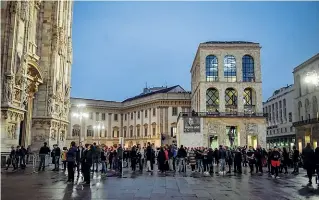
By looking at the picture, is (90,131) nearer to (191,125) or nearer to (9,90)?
(191,125)

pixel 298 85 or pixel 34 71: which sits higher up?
pixel 298 85

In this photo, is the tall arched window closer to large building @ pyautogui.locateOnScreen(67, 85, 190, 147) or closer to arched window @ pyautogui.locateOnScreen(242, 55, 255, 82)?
arched window @ pyautogui.locateOnScreen(242, 55, 255, 82)

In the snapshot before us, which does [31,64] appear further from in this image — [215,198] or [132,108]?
[132,108]

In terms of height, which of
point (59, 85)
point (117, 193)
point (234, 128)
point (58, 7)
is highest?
point (58, 7)

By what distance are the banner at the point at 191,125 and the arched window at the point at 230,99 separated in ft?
26.0

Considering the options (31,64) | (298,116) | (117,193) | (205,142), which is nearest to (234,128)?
(205,142)

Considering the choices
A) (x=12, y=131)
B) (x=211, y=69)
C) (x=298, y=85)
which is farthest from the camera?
(x=298, y=85)

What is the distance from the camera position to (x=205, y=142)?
152 feet

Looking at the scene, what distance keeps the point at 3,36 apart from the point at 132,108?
61465 mm

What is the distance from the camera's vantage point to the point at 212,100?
2039 inches

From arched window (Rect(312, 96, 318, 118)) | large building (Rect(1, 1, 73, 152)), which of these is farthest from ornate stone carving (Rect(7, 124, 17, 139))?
arched window (Rect(312, 96, 318, 118))

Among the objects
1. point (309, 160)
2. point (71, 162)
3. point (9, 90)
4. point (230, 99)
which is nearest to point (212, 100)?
point (230, 99)

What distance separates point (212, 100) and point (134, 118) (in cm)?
3250

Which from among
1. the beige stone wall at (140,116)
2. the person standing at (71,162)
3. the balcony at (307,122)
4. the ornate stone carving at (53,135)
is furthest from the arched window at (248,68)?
the person standing at (71,162)
